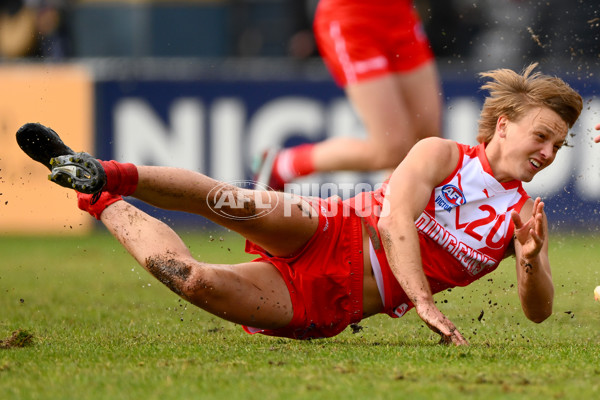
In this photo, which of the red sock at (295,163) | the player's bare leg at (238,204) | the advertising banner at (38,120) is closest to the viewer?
the player's bare leg at (238,204)

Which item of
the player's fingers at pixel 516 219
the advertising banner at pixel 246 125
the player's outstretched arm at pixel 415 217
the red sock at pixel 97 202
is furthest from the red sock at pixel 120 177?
the advertising banner at pixel 246 125

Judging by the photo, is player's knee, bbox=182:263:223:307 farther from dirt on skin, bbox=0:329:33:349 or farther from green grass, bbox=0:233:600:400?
dirt on skin, bbox=0:329:33:349

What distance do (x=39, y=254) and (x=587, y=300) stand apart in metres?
5.26

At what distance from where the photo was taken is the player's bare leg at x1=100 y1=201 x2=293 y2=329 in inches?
157

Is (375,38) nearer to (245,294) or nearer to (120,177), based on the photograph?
(245,294)

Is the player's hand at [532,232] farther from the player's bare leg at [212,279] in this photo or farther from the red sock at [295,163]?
the red sock at [295,163]

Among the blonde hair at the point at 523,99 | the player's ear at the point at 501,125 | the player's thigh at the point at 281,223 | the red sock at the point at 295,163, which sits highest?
the blonde hair at the point at 523,99

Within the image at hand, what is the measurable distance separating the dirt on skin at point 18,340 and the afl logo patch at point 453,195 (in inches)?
76.3

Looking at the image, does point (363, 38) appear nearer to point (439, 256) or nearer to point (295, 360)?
point (439, 256)

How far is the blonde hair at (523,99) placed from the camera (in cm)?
421

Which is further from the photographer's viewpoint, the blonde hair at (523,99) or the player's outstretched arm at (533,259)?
the blonde hair at (523,99)

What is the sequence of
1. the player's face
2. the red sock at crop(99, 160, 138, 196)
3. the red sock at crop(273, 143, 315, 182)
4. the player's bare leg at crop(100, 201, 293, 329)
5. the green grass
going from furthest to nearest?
the red sock at crop(273, 143, 315, 182) < the player's face < the player's bare leg at crop(100, 201, 293, 329) < the red sock at crop(99, 160, 138, 196) < the green grass

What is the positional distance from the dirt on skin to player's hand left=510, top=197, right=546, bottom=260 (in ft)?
7.02

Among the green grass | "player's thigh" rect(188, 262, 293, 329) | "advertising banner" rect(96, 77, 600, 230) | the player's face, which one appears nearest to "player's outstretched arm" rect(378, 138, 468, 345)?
the green grass
